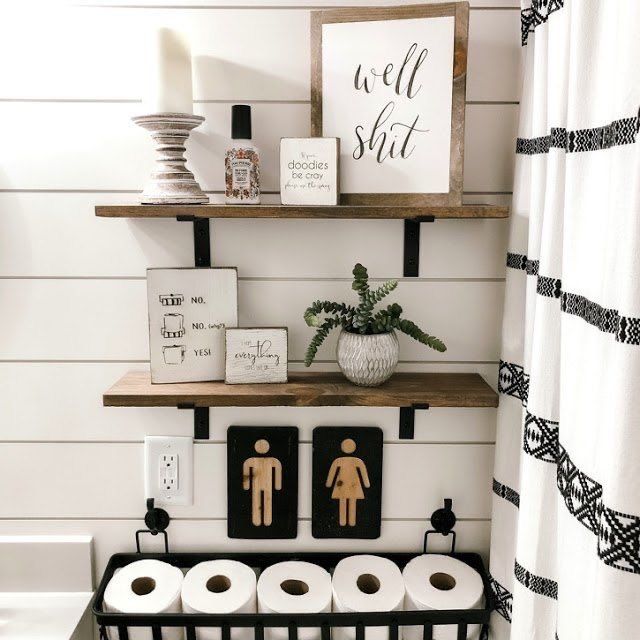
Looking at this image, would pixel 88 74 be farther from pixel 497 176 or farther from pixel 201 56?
pixel 497 176

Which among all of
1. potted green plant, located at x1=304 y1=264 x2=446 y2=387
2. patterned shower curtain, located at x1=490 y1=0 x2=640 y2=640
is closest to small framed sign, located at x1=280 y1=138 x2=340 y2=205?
potted green plant, located at x1=304 y1=264 x2=446 y2=387

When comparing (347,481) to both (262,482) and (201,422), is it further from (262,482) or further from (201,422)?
(201,422)

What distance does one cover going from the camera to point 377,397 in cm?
104

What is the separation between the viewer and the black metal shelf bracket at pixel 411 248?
1125 mm

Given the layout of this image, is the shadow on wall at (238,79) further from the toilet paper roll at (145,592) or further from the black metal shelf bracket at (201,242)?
the toilet paper roll at (145,592)

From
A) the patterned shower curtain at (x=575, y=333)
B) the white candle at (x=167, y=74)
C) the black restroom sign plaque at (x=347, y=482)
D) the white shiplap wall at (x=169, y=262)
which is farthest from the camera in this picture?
the black restroom sign plaque at (x=347, y=482)

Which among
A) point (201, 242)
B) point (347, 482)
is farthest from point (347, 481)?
point (201, 242)

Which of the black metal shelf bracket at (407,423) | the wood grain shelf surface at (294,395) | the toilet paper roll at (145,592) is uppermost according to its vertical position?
the wood grain shelf surface at (294,395)

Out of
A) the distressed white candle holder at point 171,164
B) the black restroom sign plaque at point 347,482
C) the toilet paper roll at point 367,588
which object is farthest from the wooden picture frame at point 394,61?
the toilet paper roll at point 367,588

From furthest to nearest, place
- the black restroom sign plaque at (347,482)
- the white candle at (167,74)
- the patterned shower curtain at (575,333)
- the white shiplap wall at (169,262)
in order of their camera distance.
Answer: the black restroom sign plaque at (347,482) → the white shiplap wall at (169,262) → the white candle at (167,74) → the patterned shower curtain at (575,333)

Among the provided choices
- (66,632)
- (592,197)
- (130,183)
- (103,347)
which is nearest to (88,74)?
(130,183)

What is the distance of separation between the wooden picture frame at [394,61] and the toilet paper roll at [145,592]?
74cm

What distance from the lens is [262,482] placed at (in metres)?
1.19

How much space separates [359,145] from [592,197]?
0.45 m
